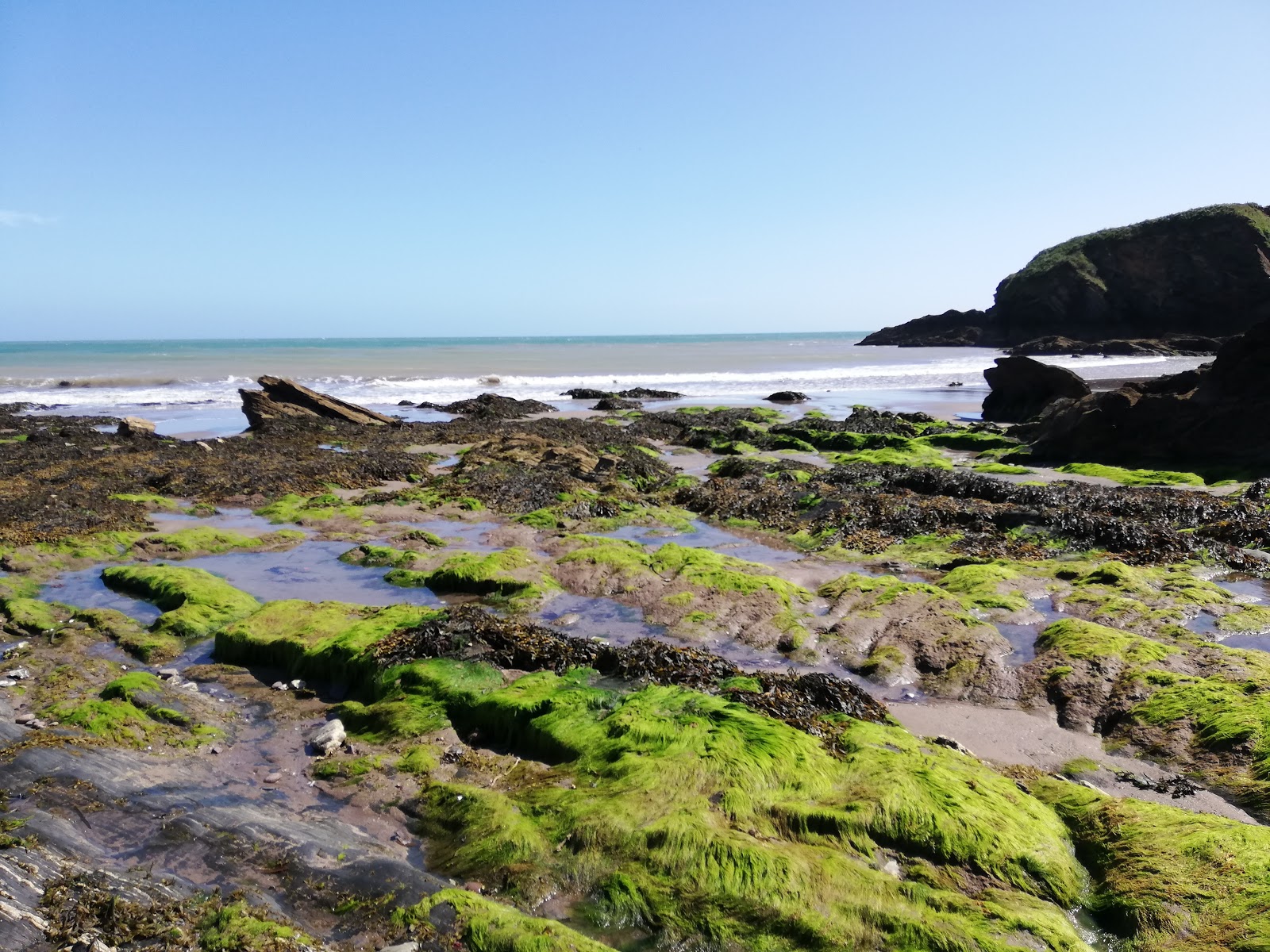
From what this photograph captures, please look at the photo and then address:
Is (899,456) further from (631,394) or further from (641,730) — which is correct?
(631,394)

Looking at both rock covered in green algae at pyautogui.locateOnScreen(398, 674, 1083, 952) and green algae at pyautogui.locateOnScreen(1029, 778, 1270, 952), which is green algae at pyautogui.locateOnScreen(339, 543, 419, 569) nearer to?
rock covered in green algae at pyautogui.locateOnScreen(398, 674, 1083, 952)

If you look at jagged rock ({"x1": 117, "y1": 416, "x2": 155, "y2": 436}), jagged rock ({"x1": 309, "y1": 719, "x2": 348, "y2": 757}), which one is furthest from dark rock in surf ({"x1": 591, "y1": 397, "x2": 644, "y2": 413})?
jagged rock ({"x1": 309, "y1": 719, "x2": 348, "y2": 757})

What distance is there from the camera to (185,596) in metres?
7.58

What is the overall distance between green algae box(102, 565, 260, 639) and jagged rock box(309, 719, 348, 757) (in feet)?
8.82

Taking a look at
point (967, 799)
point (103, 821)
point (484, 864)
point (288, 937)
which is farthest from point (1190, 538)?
point (103, 821)

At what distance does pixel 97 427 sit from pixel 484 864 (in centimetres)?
2451

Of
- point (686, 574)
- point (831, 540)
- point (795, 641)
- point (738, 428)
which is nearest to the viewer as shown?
point (795, 641)

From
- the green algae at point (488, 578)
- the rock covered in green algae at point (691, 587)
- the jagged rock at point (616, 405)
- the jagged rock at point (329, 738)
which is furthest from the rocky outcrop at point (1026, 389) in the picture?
the jagged rock at point (329, 738)

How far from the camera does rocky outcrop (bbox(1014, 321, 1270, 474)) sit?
1439 centimetres

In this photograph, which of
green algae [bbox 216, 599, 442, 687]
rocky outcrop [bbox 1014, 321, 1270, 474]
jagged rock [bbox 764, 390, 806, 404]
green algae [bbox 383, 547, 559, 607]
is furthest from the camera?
jagged rock [bbox 764, 390, 806, 404]

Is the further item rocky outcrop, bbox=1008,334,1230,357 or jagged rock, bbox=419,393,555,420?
rocky outcrop, bbox=1008,334,1230,357

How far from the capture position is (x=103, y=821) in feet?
12.9

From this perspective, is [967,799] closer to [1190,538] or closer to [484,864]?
[484,864]

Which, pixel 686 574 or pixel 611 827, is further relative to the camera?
pixel 686 574
